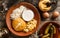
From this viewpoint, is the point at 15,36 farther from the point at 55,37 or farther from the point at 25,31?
the point at 55,37

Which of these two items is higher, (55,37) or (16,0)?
(16,0)

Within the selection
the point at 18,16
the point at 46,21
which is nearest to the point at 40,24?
the point at 46,21

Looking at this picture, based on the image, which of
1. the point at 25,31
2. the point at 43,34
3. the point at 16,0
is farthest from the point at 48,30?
the point at 16,0

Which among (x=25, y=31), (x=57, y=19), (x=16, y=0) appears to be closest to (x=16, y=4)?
(x=16, y=0)

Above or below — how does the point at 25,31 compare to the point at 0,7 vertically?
below

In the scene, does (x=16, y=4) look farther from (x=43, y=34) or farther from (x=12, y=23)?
(x=43, y=34)

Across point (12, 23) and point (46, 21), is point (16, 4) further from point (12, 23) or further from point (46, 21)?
point (46, 21)

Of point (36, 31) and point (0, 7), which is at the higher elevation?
point (0, 7)
